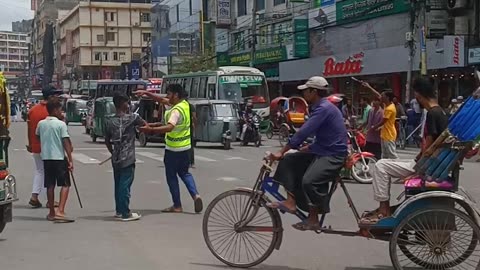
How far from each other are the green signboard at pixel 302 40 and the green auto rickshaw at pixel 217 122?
1399cm

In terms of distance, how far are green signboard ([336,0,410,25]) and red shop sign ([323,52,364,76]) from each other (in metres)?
2.03

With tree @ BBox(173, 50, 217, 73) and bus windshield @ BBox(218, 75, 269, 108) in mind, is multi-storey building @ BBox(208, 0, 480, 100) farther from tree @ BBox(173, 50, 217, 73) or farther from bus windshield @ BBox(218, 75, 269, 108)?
bus windshield @ BBox(218, 75, 269, 108)

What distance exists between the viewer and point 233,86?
105ft

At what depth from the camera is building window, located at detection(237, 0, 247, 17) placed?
49.2 metres

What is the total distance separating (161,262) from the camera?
23.4ft

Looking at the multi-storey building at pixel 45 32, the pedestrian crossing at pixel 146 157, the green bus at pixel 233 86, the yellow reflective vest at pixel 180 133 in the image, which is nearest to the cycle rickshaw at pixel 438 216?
the yellow reflective vest at pixel 180 133

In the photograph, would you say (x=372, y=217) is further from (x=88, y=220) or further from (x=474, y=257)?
(x=88, y=220)

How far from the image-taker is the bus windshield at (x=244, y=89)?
31766mm

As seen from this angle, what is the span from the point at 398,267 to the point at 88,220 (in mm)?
5064

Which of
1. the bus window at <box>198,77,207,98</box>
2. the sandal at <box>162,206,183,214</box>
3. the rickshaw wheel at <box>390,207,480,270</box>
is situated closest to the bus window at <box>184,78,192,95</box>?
the bus window at <box>198,77,207,98</box>

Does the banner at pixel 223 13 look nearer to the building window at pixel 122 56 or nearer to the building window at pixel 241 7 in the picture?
the building window at pixel 241 7

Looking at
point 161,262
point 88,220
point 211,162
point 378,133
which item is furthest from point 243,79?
point 161,262

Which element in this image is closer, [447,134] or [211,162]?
[447,134]

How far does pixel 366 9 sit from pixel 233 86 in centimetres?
720
